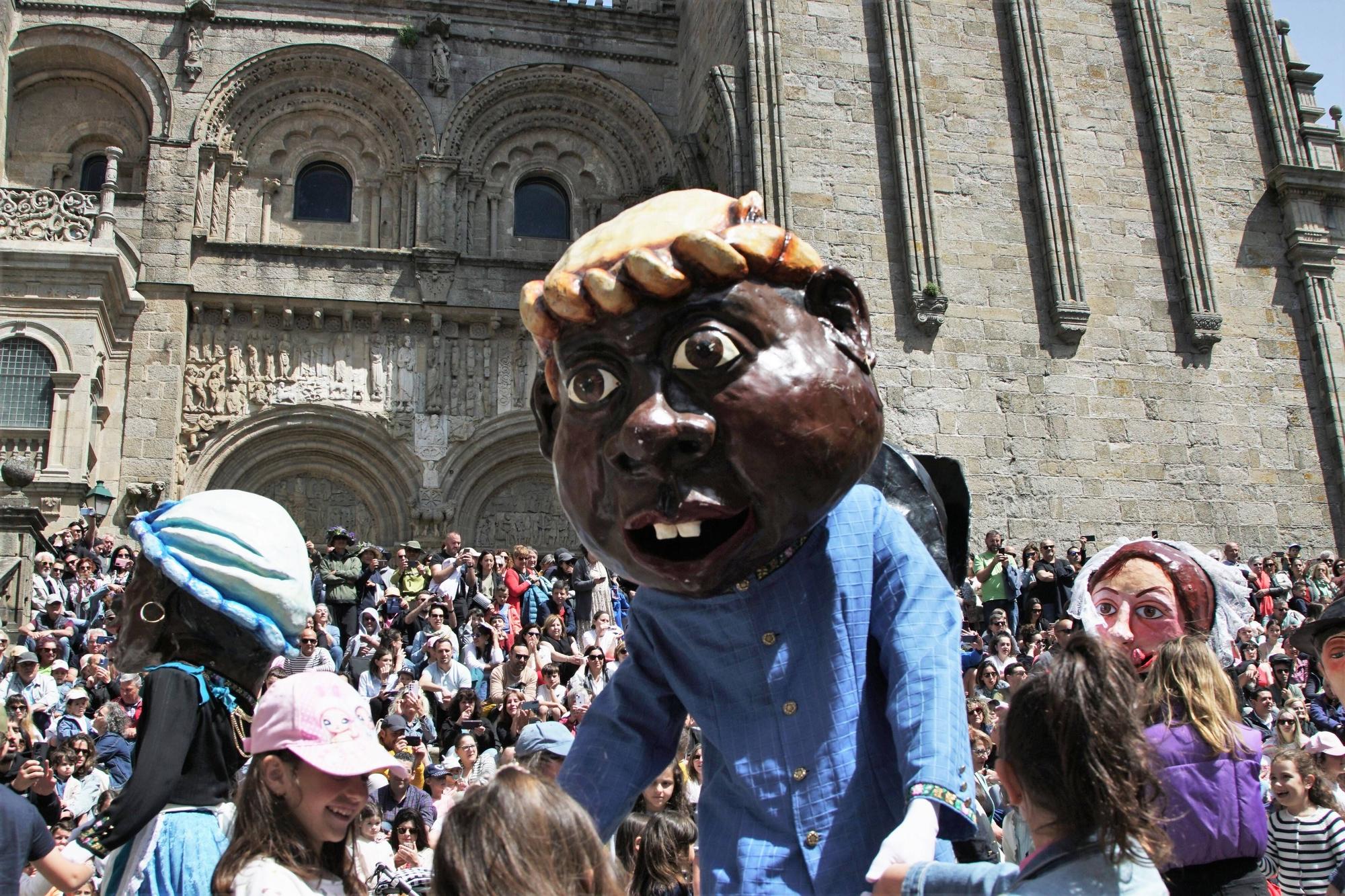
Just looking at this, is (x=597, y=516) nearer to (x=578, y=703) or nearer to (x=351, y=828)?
(x=351, y=828)

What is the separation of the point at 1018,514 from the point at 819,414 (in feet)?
48.0

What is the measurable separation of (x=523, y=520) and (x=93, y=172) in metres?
→ 8.72

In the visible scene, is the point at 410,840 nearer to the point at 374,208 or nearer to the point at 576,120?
the point at 374,208

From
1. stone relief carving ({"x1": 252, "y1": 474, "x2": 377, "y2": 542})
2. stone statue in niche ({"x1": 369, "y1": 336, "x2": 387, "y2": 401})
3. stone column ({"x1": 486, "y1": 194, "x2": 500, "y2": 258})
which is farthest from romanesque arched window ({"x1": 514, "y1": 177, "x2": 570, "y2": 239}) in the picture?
stone relief carving ({"x1": 252, "y1": 474, "x2": 377, "y2": 542})

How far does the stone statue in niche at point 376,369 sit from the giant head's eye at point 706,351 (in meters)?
16.4

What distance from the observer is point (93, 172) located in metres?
19.8

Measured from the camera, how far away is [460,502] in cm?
1844

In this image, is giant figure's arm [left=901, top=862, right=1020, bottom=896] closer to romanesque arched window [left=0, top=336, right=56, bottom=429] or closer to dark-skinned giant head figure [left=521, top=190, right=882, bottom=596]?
dark-skinned giant head figure [left=521, top=190, right=882, bottom=596]

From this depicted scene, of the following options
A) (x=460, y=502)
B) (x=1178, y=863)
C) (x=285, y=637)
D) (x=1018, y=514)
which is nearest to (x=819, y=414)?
(x=1178, y=863)

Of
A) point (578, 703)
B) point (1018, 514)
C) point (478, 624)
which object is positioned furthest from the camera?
point (1018, 514)

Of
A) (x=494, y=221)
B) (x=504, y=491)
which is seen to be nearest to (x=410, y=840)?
(x=504, y=491)

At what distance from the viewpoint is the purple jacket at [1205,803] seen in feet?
10.2

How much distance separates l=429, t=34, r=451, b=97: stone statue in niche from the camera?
800 inches

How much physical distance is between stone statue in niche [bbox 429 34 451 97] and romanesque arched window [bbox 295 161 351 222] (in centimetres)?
202
